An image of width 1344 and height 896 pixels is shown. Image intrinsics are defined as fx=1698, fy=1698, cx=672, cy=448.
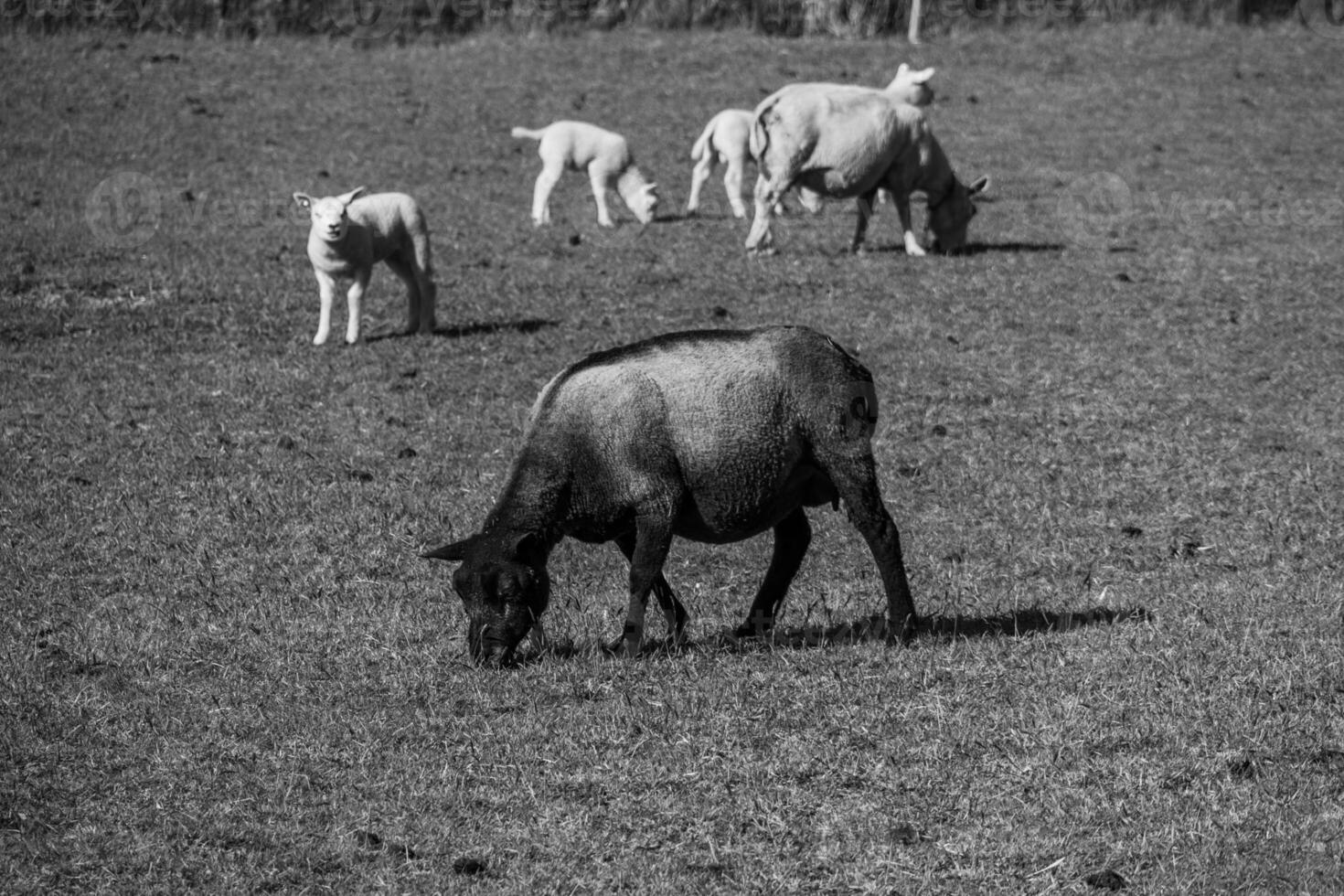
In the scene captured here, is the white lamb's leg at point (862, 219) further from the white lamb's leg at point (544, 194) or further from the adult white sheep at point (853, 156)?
the white lamb's leg at point (544, 194)

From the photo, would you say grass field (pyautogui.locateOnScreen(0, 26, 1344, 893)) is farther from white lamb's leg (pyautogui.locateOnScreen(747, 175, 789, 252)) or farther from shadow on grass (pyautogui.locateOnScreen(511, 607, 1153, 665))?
white lamb's leg (pyautogui.locateOnScreen(747, 175, 789, 252))

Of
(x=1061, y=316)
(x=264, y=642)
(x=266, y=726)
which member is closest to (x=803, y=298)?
(x=1061, y=316)

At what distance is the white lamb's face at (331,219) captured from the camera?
1368cm

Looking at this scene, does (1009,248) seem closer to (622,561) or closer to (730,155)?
(730,155)

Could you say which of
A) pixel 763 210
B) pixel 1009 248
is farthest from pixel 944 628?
pixel 1009 248

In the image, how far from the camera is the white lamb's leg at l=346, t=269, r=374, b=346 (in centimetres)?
1443

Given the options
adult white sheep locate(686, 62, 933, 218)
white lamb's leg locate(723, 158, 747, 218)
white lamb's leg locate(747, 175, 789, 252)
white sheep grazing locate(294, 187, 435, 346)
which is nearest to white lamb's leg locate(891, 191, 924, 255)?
adult white sheep locate(686, 62, 933, 218)

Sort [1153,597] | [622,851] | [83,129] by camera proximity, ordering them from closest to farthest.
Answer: [622,851]
[1153,597]
[83,129]

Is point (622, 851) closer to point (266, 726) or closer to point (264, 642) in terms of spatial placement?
point (266, 726)

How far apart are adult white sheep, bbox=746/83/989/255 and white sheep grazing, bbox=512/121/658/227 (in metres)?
1.95

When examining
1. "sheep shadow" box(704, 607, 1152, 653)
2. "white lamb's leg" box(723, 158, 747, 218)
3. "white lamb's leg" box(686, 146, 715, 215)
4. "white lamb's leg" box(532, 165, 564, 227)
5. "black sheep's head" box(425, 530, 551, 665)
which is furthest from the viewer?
"white lamb's leg" box(686, 146, 715, 215)

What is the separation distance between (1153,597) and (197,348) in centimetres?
867

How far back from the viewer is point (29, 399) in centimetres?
1322

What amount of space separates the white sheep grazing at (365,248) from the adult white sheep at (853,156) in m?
4.88
